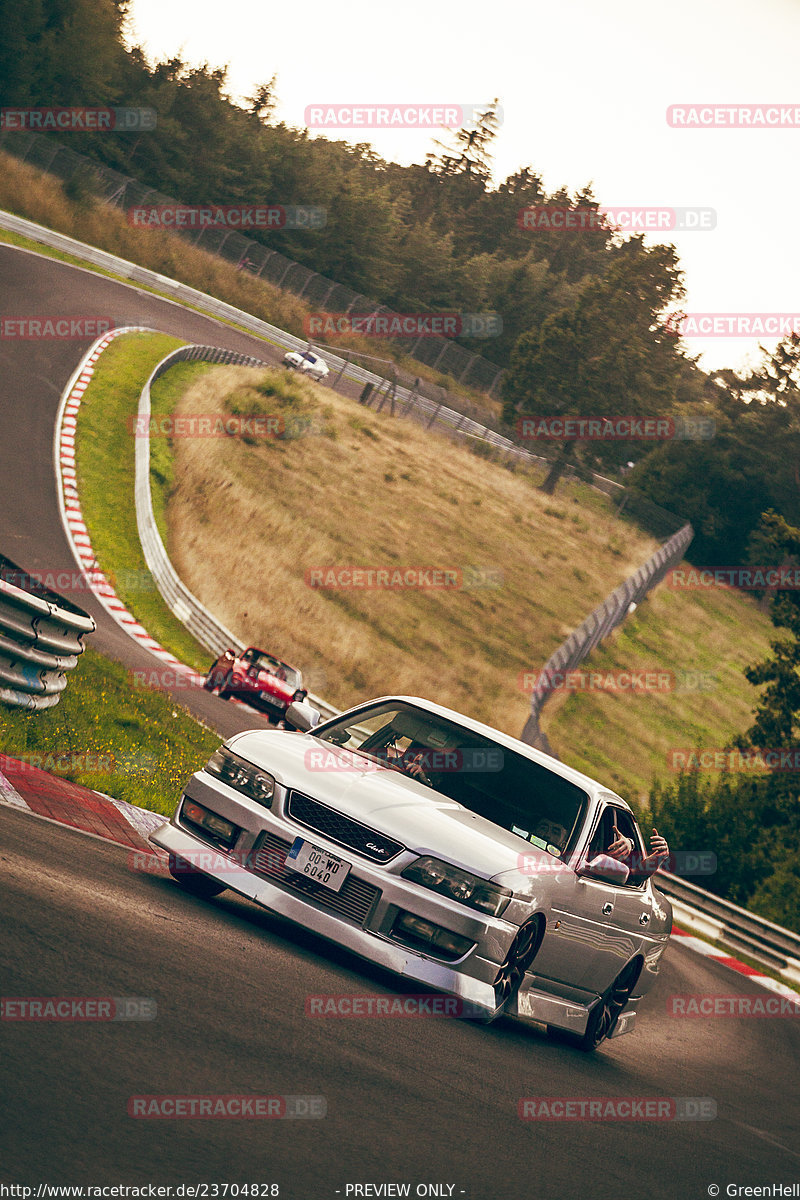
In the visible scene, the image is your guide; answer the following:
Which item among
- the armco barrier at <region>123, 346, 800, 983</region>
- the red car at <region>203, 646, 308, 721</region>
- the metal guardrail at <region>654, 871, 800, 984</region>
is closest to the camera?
the metal guardrail at <region>654, 871, 800, 984</region>

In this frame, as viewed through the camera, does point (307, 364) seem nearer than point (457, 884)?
No

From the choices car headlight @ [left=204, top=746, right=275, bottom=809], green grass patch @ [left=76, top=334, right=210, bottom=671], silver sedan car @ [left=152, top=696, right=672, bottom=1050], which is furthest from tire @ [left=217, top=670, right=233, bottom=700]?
car headlight @ [left=204, top=746, right=275, bottom=809]

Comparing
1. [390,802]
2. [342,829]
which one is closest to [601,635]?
[390,802]

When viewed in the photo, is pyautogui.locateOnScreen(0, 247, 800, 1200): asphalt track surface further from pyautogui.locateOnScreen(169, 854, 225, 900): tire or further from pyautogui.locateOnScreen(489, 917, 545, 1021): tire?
pyautogui.locateOnScreen(489, 917, 545, 1021): tire

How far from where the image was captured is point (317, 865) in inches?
250

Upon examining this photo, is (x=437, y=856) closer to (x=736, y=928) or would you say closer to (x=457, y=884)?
(x=457, y=884)

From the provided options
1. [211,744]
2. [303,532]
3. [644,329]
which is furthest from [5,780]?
[644,329]

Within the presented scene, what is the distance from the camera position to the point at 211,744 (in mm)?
14219

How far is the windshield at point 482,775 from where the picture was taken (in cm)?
736

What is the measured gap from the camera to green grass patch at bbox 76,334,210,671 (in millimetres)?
22969

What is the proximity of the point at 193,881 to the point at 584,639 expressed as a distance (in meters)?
23.3

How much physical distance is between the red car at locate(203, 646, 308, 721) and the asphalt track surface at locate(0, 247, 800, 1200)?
39.5 feet

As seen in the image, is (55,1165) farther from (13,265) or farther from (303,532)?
(13,265)

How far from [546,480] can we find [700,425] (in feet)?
61.0
